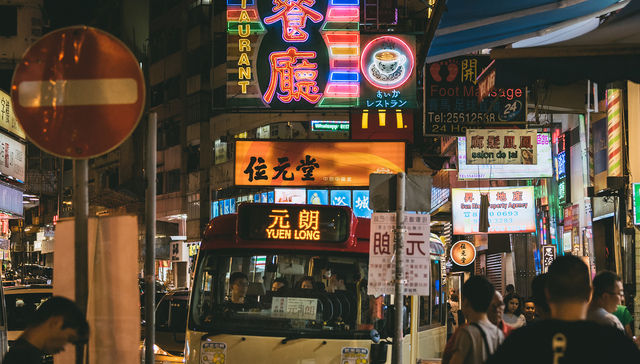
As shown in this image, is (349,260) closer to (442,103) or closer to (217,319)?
(217,319)

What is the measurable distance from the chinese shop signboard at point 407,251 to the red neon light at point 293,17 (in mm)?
7951

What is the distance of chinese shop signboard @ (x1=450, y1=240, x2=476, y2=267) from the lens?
81.4ft

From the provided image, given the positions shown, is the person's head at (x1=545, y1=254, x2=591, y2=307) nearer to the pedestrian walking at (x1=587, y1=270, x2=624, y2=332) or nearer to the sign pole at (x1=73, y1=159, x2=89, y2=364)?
the sign pole at (x1=73, y1=159, x2=89, y2=364)

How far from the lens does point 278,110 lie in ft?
51.4

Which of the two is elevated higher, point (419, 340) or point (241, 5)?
point (241, 5)

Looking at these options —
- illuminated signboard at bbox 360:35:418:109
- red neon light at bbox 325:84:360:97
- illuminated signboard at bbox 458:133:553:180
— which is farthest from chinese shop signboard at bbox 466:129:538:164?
red neon light at bbox 325:84:360:97

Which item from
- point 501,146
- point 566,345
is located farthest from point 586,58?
point 501,146

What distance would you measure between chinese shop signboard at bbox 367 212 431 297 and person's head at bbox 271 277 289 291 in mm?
985

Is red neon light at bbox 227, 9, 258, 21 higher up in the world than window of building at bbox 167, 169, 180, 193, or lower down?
higher up

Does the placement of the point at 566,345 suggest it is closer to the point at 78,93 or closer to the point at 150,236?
the point at 78,93

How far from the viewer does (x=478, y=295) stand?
565 cm

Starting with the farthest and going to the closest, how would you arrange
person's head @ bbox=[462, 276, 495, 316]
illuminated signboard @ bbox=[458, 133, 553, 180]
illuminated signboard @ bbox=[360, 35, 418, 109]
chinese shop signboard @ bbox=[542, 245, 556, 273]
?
chinese shop signboard @ bbox=[542, 245, 556, 273] → illuminated signboard @ bbox=[458, 133, 553, 180] → illuminated signboard @ bbox=[360, 35, 418, 109] → person's head @ bbox=[462, 276, 495, 316]

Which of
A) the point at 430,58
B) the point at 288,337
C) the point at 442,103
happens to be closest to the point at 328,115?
the point at 442,103

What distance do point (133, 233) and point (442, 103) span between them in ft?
50.0
